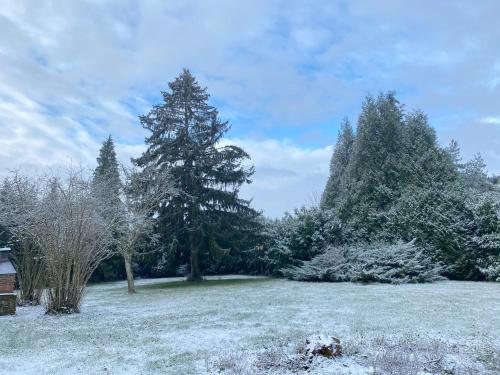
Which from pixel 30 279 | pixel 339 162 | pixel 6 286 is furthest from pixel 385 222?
pixel 6 286

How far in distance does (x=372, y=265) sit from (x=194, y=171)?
33.2 ft

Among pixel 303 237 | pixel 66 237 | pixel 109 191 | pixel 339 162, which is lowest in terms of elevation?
pixel 303 237

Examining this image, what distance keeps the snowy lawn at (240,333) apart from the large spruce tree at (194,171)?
913 cm

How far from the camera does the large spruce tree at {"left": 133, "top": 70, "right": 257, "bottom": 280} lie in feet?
65.6

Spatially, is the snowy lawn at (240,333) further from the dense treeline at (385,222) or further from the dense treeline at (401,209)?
the dense treeline at (401,209)

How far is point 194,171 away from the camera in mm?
20516

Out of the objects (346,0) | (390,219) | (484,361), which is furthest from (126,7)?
(390,219)

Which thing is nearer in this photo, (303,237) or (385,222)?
(385,222)

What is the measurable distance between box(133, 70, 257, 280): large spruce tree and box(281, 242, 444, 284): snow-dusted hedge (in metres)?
4.81

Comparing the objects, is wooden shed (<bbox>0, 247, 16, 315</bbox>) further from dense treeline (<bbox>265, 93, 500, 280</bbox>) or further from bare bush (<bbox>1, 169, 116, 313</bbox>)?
dense treeline (<bbox>265, 93, 500, 280</bbox>)

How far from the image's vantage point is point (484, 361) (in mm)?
4898

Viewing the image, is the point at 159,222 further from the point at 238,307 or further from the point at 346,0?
the point at 346,0

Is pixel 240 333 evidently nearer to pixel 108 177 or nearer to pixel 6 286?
pixel 6 286

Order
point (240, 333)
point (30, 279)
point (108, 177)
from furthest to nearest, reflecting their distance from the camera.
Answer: point (108, 177), point (30, 279), point (240, 333)
